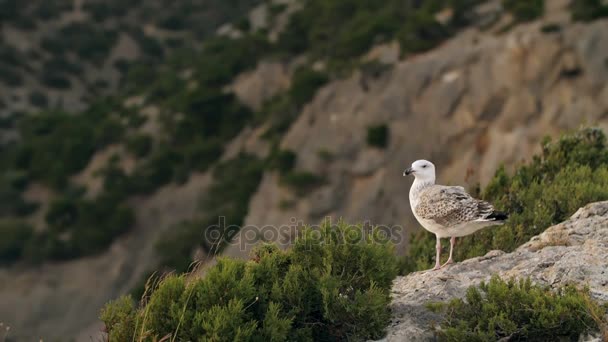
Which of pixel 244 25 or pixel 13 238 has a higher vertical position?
pixel 244 25

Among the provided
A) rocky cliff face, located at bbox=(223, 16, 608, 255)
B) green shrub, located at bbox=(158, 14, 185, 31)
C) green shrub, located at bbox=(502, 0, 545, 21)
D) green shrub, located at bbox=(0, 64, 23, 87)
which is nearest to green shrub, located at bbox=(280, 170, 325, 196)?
rocky cliff face, located at bbox=(223, 16, 608, 255)

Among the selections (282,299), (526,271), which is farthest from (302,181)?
(282,299)

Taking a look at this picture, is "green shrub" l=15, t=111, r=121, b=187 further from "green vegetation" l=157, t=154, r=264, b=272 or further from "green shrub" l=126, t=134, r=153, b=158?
"green vegetation" l=157, t=154, r=264, b=272

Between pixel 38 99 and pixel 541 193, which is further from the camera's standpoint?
pixel 38 99

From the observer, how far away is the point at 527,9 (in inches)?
1355

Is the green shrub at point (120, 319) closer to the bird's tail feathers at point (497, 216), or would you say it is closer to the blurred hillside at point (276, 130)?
the bird's tail feathers at point (497, 216)

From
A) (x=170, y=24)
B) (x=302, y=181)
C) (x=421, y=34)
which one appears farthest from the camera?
(x=170, y=24)

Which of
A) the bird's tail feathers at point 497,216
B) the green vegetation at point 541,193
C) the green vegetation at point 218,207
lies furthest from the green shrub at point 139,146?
the bird's tail feathers at point 497,216

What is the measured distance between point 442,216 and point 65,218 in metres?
35.4

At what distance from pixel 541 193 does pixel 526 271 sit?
12.7 ft

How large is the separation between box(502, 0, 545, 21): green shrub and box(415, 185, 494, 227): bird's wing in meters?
26.1

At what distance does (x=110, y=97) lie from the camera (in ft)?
184

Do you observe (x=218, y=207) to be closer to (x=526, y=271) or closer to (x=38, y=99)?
(x=38, y=99)

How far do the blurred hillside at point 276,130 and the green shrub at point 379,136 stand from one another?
0.17ft
